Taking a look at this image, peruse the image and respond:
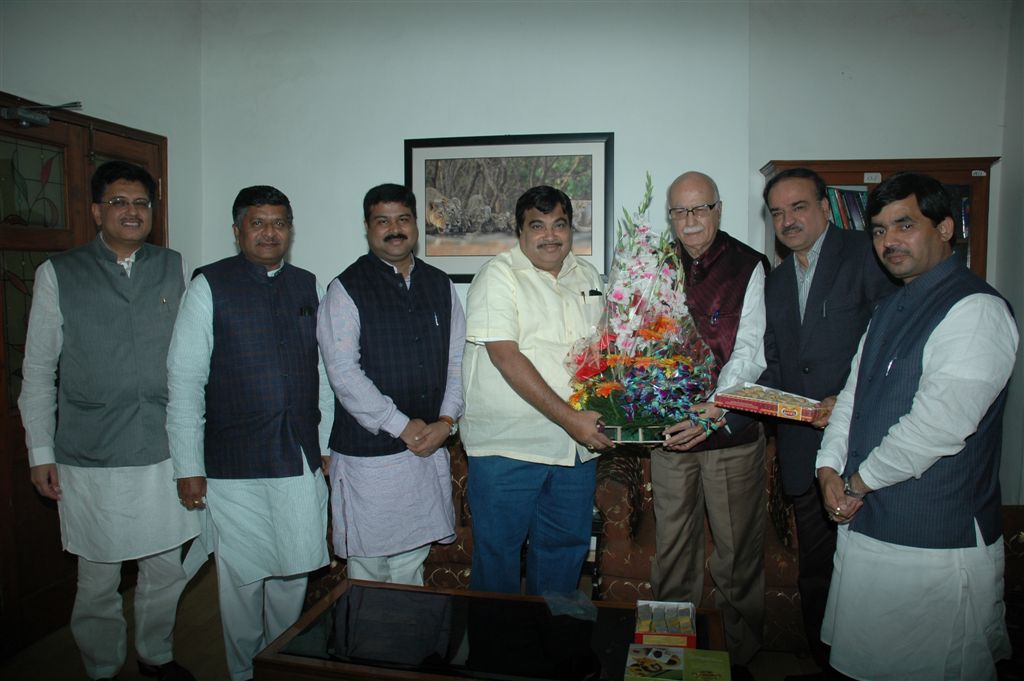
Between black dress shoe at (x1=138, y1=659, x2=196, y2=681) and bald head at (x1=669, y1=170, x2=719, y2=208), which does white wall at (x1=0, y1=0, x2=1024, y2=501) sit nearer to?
bald head at (x1=669, y1=170, x2=719, y2=208)

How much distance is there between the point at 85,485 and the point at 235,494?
50 cm

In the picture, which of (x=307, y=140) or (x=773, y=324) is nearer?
(x=773, y=324)

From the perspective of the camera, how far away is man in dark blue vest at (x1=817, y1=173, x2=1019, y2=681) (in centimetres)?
160

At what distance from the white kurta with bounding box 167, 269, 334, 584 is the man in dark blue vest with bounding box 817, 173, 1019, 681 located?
162 cm

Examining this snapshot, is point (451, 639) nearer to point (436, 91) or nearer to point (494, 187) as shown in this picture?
point (494, 187)

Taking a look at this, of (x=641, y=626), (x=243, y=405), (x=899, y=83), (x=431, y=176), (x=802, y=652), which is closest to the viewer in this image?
(x=641, y=626)

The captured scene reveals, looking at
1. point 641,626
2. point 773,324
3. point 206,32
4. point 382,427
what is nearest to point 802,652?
point 641,626

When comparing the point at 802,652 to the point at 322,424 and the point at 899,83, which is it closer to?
the point at 322,424

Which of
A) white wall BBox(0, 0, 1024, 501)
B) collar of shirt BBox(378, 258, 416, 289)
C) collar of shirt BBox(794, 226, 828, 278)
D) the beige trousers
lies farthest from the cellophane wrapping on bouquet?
white wall BBox(0, 0, 1024, 501)

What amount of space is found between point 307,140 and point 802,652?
3.59m

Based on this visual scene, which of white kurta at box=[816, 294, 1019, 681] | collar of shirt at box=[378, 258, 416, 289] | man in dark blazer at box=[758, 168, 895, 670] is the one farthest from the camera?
collar of shirt at box=[378, 258, 416, 289]

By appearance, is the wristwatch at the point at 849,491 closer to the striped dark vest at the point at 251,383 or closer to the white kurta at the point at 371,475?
the white kurta at the point at 371,475

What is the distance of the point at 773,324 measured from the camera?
90.7 inches

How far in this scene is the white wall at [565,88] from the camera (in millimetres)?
3619
